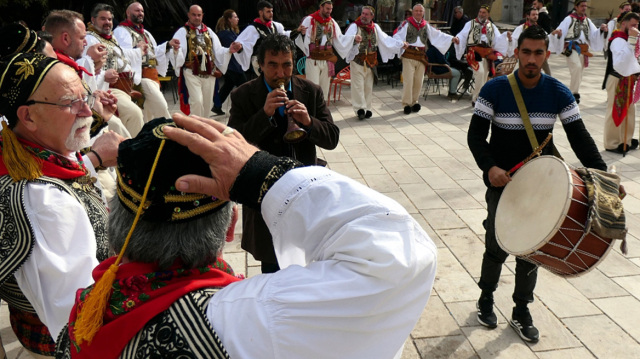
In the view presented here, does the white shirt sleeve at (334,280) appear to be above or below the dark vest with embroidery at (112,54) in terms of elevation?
above

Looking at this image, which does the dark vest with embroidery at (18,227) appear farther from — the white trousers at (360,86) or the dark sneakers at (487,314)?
the white trousers at (360,86)

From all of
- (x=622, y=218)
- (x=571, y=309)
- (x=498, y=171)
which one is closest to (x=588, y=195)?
(x=622, y=218)

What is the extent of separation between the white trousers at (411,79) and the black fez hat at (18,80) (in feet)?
29.9

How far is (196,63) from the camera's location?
897cm

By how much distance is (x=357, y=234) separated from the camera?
98cm

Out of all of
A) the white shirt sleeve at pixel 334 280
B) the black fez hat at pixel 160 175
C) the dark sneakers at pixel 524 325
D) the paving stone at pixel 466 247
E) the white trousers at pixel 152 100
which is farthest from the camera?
the white trousers at pixel 152 100

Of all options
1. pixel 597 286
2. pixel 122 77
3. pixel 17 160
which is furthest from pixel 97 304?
pixel 122 77

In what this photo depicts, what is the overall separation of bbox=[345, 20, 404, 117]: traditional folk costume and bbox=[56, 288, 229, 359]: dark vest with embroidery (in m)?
9.31

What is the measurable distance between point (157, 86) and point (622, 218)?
20.7 ft

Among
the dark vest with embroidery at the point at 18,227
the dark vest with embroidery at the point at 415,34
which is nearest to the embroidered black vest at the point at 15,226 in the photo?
the dark vest with embroidery at the point at 18,227

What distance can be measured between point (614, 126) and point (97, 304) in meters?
8.03

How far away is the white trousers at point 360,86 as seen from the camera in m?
10.3

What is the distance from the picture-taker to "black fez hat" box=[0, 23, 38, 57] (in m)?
2.62

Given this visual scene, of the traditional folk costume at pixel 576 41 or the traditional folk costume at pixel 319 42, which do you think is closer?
the traditional folk costume at pixel 319 42
